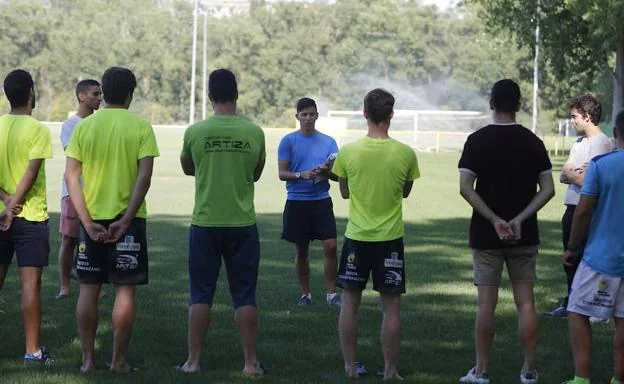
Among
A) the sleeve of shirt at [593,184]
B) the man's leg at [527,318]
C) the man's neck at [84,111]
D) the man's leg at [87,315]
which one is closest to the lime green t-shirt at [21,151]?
the man's leg at [87,315]

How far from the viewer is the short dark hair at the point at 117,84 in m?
7.53

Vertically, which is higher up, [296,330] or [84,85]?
[84,85]

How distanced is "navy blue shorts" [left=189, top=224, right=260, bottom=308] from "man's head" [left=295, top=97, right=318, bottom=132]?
2.85 m

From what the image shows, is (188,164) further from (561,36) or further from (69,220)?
(561,36)

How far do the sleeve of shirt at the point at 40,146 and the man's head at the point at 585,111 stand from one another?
4.26m

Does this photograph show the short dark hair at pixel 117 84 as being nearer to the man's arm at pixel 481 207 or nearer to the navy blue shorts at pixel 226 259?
the navy blue shorts at pixel 226 259

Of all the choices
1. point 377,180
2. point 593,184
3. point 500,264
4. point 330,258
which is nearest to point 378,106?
point 377,180

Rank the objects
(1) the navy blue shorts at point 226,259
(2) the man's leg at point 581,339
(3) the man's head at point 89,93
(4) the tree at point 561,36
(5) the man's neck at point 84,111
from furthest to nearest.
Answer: (4) the tree at point 561,36 < (5) the man's neck at point 84,111 < (3) the man's head at point 89,93 < (1) the navy blue shorts at point 226,259 < (2) the man's leg at point 581,339

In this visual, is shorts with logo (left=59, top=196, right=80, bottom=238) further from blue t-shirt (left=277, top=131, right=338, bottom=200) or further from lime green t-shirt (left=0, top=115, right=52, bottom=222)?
lime green t-shirt (left=0, top=115, right=52, bottom=222)

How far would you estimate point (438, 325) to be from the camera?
989 cm

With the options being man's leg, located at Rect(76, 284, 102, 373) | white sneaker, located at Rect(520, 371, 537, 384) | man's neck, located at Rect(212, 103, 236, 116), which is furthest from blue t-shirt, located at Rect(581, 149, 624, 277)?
man's leg, located at Rect(76, 284, 102, 373)

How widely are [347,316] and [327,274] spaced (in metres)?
3.18

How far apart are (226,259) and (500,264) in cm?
188

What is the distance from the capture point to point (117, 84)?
296 inches
